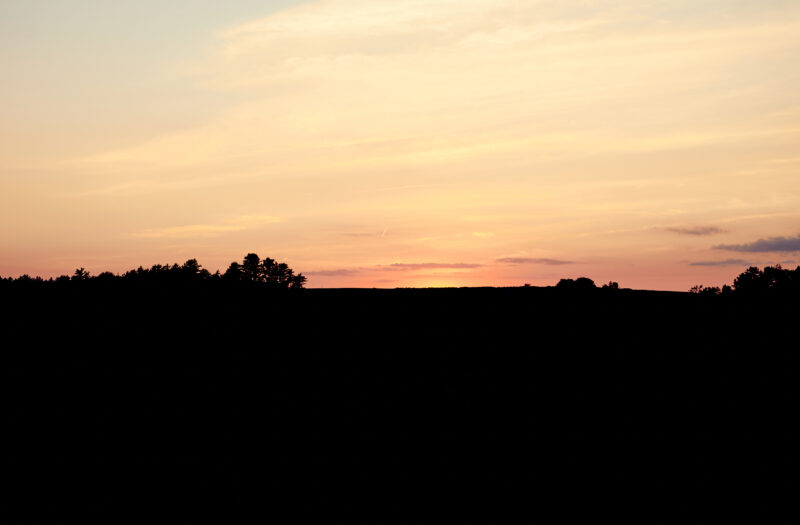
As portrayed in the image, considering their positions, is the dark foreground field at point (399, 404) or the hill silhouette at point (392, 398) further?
the hill silhouette at point (392, 398)

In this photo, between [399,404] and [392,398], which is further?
[392,398]

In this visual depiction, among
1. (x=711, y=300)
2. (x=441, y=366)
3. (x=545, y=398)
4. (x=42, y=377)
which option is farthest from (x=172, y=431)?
(x=711, y=300)

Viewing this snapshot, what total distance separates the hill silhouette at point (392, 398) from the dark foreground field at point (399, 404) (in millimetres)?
68

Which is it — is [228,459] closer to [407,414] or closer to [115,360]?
[407,414]

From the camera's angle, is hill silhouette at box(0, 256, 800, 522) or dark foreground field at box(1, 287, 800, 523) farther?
hill silhouette at box(0, 256, 800, 522)

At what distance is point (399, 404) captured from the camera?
21.2m

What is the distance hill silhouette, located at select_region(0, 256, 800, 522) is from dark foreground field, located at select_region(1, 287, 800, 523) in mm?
68

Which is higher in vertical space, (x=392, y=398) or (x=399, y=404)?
(x=392, y=398)

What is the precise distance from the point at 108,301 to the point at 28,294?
3.50 metres

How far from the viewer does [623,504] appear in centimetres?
1698

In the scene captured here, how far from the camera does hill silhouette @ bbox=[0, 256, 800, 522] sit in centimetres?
1744

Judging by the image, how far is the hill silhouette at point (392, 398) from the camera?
57.2 ft

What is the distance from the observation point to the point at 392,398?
21.5 m

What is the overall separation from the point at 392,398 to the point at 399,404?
386 mm
